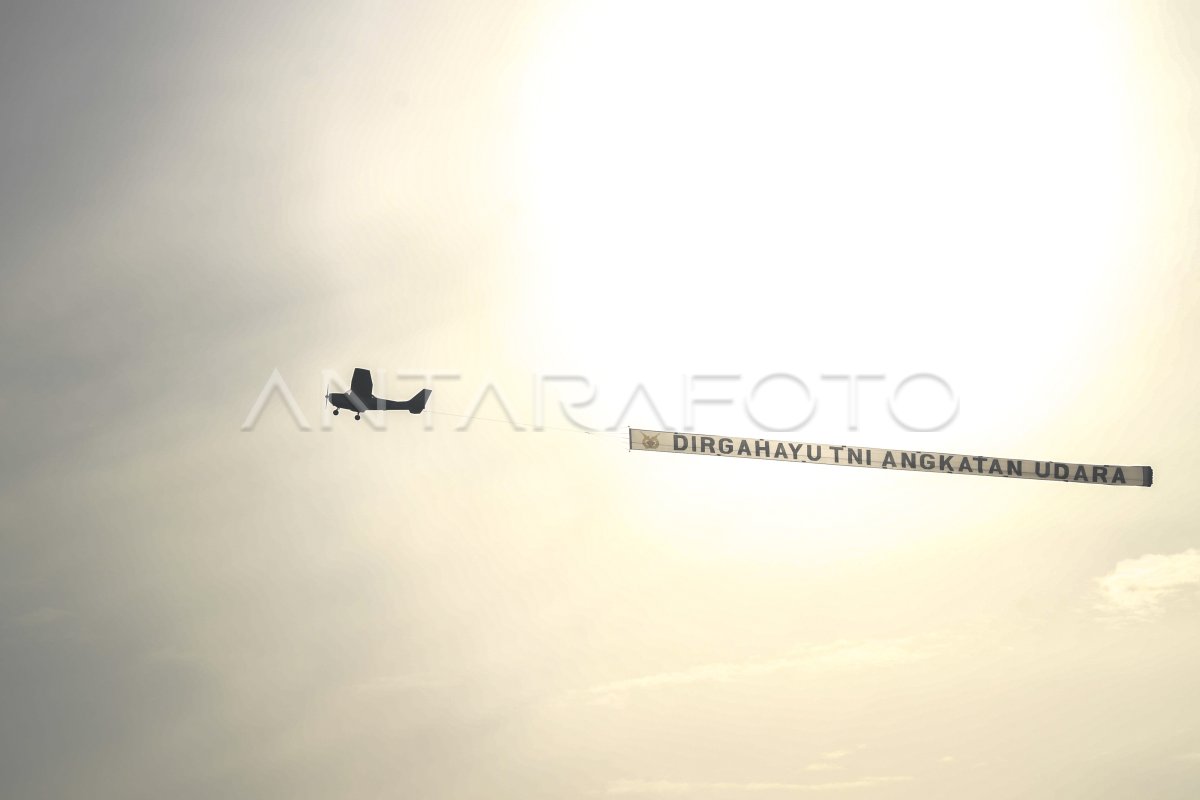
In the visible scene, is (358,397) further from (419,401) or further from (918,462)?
(918,462)

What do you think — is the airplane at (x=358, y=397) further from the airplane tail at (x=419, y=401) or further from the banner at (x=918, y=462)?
the banner at (x=918, y=462)

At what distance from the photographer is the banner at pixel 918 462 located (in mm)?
50469

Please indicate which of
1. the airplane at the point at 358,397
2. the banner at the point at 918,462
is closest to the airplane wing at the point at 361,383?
the airplane at the point at 358,397

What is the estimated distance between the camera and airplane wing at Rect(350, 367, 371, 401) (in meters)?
50.2

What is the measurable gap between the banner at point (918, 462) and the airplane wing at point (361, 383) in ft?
62.7

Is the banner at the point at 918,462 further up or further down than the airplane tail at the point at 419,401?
further down

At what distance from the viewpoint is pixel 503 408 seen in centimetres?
5253

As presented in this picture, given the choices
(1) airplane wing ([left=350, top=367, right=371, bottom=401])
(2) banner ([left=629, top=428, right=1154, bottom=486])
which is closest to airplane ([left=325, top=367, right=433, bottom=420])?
(1) airplane wing ([left=350, top=367, right=371, bottom=401])

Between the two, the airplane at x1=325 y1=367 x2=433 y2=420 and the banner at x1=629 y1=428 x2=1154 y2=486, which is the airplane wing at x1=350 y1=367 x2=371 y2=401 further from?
the banner at x1=629 y1=428 x2=1154 y2=486

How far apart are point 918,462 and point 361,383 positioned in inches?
1264

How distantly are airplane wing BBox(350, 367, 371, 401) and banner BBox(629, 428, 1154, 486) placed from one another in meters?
19.1

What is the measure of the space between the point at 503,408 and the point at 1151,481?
37597 millimetres

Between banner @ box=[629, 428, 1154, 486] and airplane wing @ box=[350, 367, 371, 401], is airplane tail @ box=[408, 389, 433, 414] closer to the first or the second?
airplane wing @ box=[350, 367, 371, 401]

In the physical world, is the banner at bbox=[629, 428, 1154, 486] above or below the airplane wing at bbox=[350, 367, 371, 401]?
below
